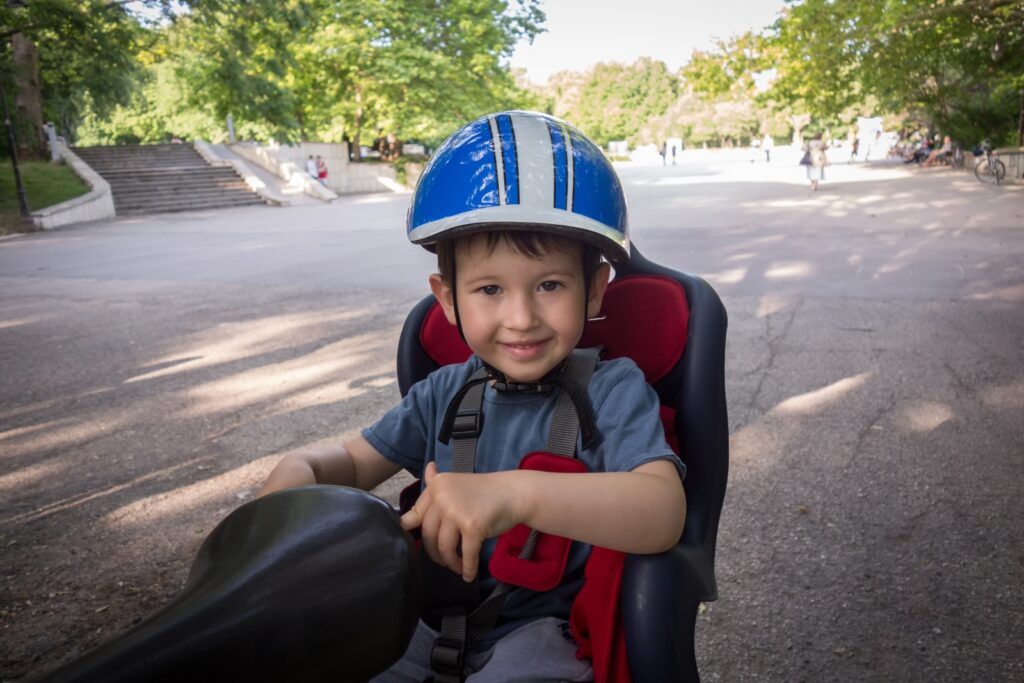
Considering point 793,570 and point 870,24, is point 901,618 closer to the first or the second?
point 793,570

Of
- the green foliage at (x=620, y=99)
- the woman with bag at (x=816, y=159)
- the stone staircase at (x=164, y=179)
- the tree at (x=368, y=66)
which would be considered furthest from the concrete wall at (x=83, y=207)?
the green foliage at (x=620, y=99)

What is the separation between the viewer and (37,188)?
20562 mm

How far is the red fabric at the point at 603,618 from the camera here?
132 cm

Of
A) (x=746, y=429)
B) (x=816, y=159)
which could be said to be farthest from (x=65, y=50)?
(x=746, y=429)

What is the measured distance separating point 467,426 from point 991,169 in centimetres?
2288

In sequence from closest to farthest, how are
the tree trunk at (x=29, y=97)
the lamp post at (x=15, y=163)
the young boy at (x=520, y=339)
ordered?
1. the young boy at (x=520, y=339)
2. the lamp post at (x=15, y=163)
3. the tree trunk at (x=29, y=97)

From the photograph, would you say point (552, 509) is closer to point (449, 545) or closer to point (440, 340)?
point (449, 545)

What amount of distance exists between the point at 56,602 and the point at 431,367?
173cm

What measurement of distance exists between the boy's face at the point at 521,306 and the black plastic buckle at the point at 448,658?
0.52 meters

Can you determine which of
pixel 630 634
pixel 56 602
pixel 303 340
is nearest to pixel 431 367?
pixel 630 634

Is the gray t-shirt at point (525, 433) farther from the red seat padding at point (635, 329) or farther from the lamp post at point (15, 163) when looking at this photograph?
the lamp post at point (15, 163)

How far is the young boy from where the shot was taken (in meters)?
1.42

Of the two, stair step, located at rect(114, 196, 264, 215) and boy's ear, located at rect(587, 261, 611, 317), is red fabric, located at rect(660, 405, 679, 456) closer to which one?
boy's ear, located at rect(587, 261, 611, 317)

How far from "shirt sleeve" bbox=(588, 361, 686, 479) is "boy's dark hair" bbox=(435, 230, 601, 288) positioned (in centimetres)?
24
